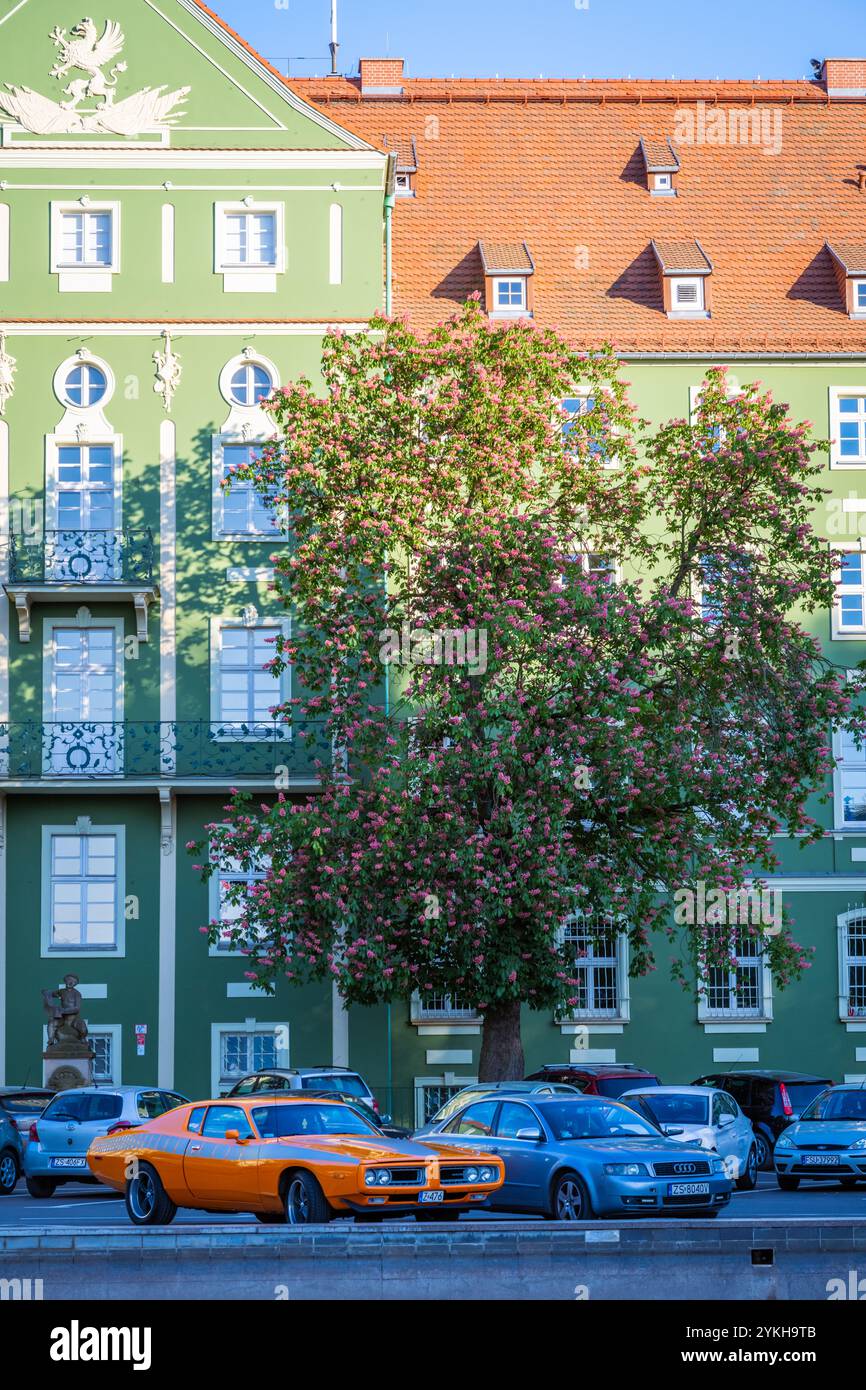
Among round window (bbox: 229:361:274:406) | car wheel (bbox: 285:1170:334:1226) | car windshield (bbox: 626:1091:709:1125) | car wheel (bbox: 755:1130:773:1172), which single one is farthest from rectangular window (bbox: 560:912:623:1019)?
car wheel (bbox: 285:1170:334:1226)

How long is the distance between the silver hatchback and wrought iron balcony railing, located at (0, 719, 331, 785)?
10.2 meters

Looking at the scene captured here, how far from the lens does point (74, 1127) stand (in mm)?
25984

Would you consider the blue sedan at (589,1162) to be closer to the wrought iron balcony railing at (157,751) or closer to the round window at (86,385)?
the wrought iron balcony railing at (157,751)

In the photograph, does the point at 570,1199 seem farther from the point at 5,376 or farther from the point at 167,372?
the point at 5,376

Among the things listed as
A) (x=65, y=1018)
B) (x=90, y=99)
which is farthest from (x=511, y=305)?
(x=65, y=1018)

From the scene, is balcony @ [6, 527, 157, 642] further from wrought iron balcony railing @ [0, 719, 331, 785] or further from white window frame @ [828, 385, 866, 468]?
white window frame @ [828, 385, 866, 468]

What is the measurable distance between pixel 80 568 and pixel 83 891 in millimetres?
5867

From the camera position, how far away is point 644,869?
31.8 m

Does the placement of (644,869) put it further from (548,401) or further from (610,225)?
(610,225)

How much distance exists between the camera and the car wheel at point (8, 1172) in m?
26.9

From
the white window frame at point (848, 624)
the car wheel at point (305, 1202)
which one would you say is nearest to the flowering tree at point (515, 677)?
the white window frame at point (848, 624)

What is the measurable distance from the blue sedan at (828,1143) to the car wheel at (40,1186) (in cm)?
947
